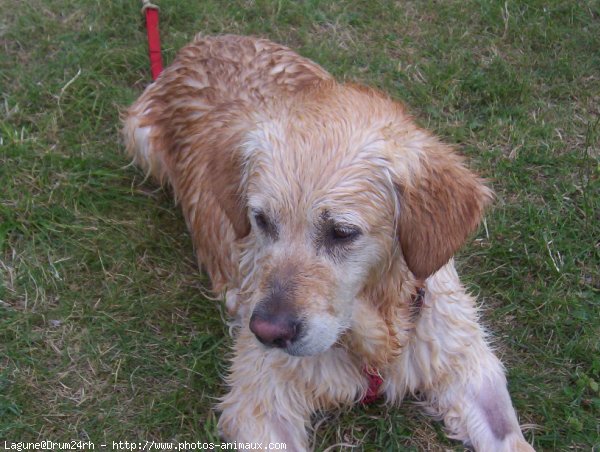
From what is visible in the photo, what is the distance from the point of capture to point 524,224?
421cm

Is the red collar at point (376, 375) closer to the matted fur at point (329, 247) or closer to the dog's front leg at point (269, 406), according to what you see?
the matted fur at point (329, 247)

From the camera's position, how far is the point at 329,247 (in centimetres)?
272

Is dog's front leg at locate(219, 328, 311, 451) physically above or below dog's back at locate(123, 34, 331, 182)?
below

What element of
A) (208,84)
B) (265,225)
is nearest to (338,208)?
(265,225)

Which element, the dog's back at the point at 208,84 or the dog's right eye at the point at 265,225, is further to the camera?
the dog's back at the point at 208,84

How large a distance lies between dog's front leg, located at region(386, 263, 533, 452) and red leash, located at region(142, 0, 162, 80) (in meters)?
2.67

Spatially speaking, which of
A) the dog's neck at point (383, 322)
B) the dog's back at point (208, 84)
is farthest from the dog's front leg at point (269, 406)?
the dog's back at point (208, 84)

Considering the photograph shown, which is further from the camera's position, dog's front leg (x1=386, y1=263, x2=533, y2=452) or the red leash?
the red leash

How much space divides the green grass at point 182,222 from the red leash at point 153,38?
205 millimetres

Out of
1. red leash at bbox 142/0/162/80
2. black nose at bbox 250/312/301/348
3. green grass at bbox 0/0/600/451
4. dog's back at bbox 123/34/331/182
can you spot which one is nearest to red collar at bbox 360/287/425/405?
green grass at bbox 0/0/600/451

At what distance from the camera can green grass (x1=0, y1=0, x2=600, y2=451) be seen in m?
3.50

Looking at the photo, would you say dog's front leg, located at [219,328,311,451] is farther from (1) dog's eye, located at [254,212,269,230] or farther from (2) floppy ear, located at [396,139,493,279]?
(2) floppy ear, located at [396,139,493,279]

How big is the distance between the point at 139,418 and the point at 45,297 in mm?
964

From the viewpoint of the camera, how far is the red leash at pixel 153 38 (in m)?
5.02
